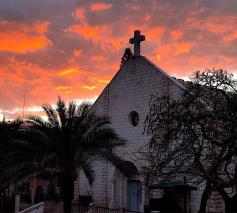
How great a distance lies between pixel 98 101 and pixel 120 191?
5589 millimetres

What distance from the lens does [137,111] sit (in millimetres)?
23547

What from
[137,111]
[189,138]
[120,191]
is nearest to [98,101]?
[137,111]

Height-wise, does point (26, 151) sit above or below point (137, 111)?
below

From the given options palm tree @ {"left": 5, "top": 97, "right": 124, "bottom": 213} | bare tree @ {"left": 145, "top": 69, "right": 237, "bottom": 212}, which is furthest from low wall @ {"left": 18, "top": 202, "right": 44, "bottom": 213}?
bare tree @ {"left": 145, "top": 69, "right": 237, "bottom": 212}

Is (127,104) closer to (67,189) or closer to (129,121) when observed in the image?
(129,121)

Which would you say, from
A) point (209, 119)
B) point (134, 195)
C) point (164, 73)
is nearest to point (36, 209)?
point (134, 195)

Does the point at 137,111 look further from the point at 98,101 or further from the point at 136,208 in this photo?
the point at 136,208

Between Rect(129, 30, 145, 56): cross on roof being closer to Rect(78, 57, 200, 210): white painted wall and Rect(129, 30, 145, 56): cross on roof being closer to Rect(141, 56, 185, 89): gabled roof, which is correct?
Rect(78, 57, 200, 210): white painted wall

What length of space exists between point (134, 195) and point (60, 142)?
26.7 ft

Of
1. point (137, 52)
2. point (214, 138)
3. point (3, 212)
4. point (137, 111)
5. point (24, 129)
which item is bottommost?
point (3, 212)

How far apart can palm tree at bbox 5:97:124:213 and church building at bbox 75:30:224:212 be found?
503cm

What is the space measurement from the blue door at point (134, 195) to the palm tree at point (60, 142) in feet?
20.6

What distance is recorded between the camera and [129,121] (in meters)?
23.9

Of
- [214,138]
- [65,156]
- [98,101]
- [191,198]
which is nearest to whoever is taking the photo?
[214,138]
